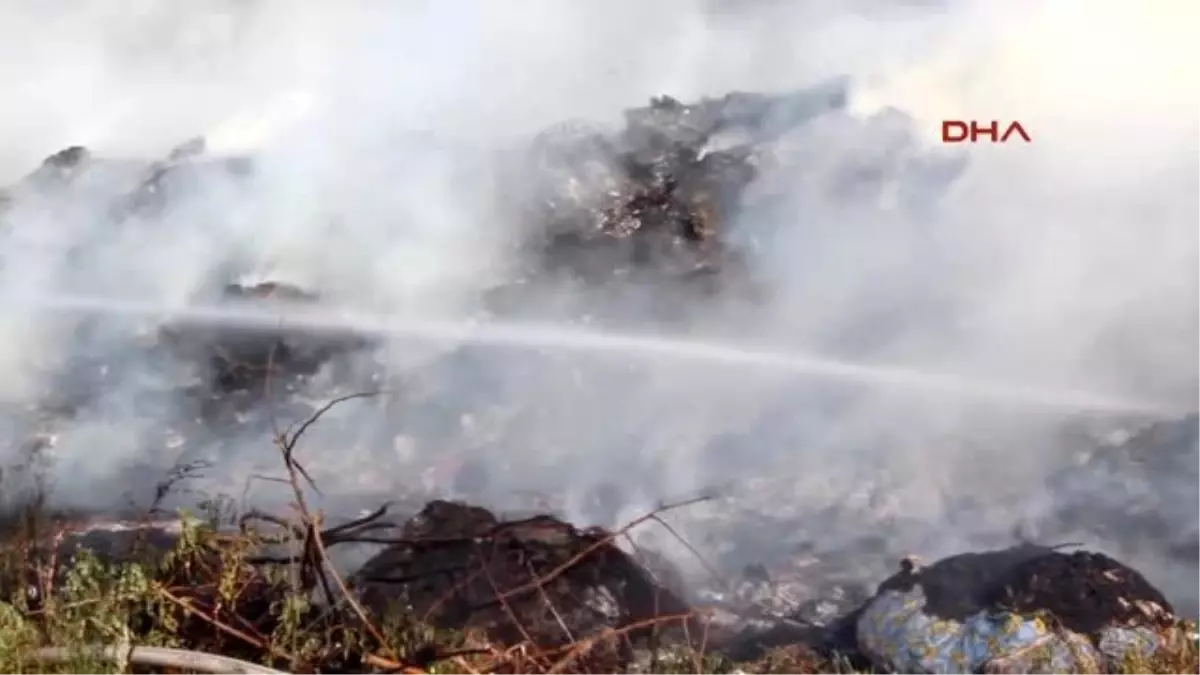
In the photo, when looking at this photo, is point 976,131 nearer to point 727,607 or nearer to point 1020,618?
point 1020,618

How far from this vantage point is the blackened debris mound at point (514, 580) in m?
2.76

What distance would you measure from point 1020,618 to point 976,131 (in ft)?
3.50

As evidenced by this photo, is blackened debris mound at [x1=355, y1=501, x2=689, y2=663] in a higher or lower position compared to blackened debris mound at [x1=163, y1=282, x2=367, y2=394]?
lower

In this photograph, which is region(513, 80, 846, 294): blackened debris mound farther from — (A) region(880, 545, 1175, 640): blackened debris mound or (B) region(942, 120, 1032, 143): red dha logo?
(A) region(880, 545, 1175, 640): blackened debris mound

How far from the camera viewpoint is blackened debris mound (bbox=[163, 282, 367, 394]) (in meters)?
3.06

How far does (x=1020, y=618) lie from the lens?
2629 mm

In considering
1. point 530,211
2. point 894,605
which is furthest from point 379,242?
point 894,605

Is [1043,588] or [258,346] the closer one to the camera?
[1043,588]

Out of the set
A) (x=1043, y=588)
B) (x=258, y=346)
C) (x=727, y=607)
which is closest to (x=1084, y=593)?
(x=1043, y=588)

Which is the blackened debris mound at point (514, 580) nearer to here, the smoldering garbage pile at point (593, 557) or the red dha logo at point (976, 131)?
the smoldering garbage pile at point (593, 557)

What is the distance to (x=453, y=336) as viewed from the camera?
3021 mm

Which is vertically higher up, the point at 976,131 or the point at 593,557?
the point at 976,131

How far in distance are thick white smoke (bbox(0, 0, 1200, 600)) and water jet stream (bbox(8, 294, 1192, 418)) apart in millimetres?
33

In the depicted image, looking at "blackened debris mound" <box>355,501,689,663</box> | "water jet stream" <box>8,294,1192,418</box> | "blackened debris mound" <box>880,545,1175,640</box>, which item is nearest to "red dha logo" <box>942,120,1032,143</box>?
"water jet stream" <box>8,294,1192,418</box>
